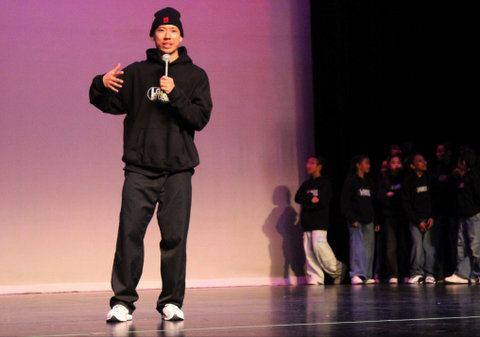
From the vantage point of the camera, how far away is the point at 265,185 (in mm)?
7047

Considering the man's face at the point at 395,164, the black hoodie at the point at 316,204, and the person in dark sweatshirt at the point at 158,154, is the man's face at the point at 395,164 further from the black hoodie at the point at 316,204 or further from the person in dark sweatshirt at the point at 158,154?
the person in dark sweatshirt at the point at 158,154

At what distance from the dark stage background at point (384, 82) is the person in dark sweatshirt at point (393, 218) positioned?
322 millimetres

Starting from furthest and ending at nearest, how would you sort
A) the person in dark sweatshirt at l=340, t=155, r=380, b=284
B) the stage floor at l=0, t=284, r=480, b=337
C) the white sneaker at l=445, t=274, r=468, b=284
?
the person in dark sweatshirt at l=340, t=155, r=380, b=284, the white sneaker at l=445, t=274, r=468, b=284, the stage floor at l=0, t=284, r=480, b=337

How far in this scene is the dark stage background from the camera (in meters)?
6.52

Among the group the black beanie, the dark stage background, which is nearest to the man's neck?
the black beanie

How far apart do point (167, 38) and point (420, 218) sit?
13.8ft

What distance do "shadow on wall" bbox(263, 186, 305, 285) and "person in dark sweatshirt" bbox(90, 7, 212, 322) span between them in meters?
4.14

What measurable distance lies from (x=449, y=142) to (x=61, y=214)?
3358mm

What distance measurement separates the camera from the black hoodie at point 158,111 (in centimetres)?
289

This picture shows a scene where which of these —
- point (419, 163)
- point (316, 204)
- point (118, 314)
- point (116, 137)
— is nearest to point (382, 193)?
point (419, 163)

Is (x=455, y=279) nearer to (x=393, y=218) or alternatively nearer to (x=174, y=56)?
(x=393, y=218)

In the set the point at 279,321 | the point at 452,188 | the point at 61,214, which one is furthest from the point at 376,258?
the point at 279,321

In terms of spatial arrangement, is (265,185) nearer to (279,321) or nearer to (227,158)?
(227,158)

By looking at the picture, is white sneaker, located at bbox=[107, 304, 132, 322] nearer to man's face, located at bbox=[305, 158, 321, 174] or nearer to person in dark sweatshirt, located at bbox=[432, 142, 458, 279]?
man's face, located at bbox=[305, 158, 321, 174]
